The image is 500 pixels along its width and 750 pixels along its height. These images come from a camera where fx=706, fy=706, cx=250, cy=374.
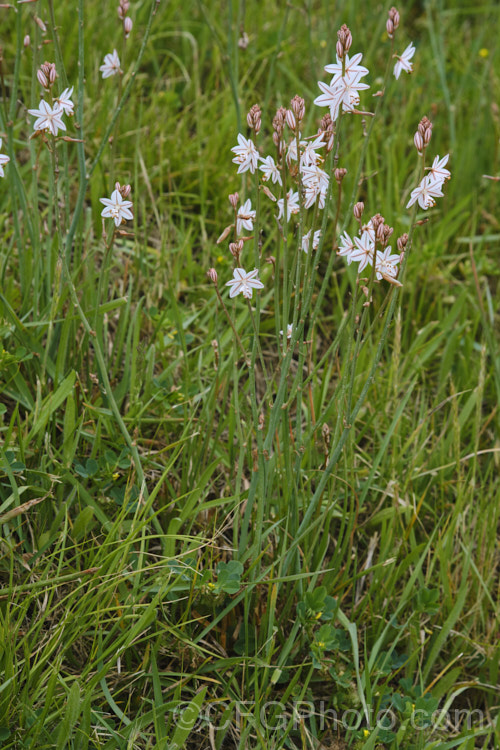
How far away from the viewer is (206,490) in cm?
203

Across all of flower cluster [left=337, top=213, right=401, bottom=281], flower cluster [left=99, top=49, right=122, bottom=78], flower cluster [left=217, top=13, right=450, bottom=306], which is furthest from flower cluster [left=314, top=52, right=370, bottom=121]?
flower cluster [left=99, top=49, right=122, bottom=78]

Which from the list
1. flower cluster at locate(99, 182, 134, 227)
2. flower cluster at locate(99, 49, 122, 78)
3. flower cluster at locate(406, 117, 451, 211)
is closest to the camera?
flower cluster at locate(406, 117, 451, 211)

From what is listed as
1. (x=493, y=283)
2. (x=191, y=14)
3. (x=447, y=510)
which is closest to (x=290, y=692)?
(x=447, y=510)

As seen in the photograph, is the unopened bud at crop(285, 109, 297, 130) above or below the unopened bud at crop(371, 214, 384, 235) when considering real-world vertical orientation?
above

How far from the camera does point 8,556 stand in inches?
69.4

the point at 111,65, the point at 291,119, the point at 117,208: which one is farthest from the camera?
the point at 111,65

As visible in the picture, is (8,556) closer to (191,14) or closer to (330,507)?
(330,507)

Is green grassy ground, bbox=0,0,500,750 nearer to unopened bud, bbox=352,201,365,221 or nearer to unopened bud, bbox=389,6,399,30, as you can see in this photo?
unopened bud, bbox=352,201,365,221

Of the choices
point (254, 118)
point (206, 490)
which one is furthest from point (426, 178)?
point (206, 490)

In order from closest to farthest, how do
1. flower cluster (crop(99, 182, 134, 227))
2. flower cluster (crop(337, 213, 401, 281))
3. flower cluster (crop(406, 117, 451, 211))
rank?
flower cluster (crop(406, 117, 451, 211)), flower cluster (crop(337, 213, 401, 281)), flower cluster (crop(99, 182, 134, 227))

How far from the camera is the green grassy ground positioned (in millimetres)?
1673

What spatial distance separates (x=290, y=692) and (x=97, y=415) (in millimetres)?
861

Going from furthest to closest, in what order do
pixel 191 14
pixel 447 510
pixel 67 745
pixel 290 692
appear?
pixel 191 14 → pixel 447 510 → pixel 290 692 → pixel 67 745

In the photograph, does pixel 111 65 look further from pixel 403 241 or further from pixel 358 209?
pixel 403 241
